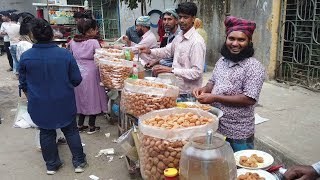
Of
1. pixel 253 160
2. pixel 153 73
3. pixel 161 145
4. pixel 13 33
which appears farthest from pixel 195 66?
pixel 13 33

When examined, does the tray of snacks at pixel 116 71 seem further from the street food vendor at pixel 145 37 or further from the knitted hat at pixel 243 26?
the knitted hat at pixel 243 26

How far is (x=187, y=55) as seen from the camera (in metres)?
3.06

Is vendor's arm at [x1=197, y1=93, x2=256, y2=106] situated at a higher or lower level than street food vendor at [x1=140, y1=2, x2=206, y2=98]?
lower

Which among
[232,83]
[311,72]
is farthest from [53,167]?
[311,72]

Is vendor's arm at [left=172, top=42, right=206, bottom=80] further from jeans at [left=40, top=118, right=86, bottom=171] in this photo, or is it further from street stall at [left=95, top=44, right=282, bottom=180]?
jeans at [left=40, top=118, right=86, bottom=171]

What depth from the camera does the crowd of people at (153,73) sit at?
2.11 m

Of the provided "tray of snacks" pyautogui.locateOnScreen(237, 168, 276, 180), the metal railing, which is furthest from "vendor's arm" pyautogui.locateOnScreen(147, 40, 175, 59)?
the metal railing

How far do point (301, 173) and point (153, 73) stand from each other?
197cm

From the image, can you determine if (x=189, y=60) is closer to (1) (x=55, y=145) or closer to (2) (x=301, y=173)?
(2) (x=301, y=173)

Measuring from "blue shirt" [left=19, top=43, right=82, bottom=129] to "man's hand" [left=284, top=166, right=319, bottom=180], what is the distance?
2.38m

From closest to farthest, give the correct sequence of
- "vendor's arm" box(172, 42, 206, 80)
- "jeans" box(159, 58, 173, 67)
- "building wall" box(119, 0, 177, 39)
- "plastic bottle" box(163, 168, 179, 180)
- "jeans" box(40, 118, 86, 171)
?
"plastic bottle" box(163, 168, 179, 180), "vendor's arm" box(172, 42, 206, 80), "jeans" box(40, 118, 86, 171), "jeans" box(159, 58, 173, 67), "building wall" box(119, 0, 177, 39)

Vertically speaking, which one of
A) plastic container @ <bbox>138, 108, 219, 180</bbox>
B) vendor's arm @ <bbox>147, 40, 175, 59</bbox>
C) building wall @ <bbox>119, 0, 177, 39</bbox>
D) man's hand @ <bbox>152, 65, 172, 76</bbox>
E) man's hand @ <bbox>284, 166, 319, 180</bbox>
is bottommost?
man's hand @ <bbox>284, 166, 319, 180</bbox>

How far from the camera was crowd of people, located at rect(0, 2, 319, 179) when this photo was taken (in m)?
2.11

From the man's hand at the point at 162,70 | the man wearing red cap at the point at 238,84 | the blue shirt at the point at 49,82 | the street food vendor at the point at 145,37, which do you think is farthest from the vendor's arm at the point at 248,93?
the street food vendor at the point at 145,37
